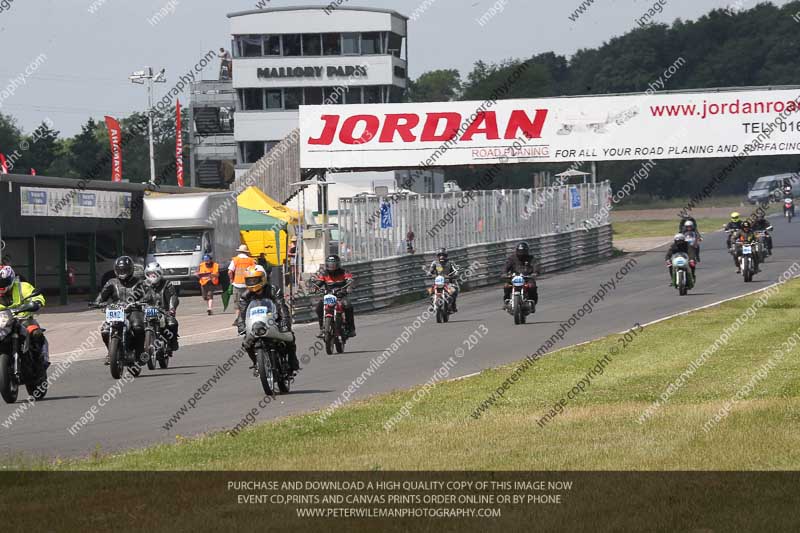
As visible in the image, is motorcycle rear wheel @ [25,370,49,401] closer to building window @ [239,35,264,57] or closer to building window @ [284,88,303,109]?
building window @ [284,88,303,109]

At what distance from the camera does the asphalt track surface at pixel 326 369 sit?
1302cm

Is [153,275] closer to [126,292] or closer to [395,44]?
[126,292]

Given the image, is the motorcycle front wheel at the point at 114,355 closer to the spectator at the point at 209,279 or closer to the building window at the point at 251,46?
the spectator at the point at 209,279

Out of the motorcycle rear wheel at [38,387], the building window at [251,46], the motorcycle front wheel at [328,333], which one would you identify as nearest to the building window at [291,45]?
the building window at [251,46]

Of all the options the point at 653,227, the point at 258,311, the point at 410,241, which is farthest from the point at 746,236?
the point at 653,227

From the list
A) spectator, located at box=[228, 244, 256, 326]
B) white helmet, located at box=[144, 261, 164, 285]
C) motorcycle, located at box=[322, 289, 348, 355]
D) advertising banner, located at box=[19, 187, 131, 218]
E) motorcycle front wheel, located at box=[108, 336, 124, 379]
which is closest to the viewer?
motorcycle front wheel, located at box=[108, 336, 124, 379]

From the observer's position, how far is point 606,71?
403 ft

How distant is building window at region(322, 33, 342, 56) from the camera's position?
9894cm

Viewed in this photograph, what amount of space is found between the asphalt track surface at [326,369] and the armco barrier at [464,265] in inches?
33.7

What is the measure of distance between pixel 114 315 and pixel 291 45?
275 feet

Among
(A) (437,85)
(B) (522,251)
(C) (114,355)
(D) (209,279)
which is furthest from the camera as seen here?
(A) (437,85)

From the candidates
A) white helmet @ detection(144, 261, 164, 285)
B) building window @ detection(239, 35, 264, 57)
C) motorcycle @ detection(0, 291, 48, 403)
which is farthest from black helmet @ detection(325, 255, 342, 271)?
building window @ detection(239, 35, 264, 57)

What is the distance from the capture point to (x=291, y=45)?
99.6m

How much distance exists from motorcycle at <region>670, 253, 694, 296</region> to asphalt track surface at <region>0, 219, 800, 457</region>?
0.32 metres
